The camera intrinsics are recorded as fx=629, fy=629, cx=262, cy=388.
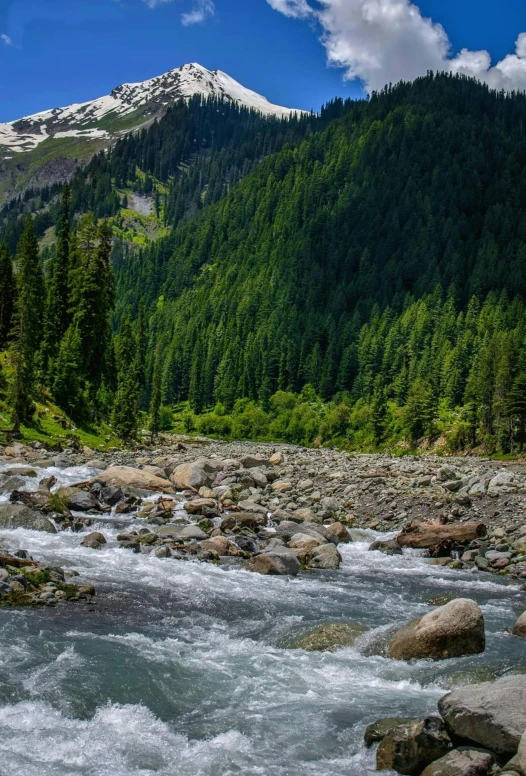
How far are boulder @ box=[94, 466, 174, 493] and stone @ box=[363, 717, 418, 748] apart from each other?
88.4ft

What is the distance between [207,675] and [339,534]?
16684mm

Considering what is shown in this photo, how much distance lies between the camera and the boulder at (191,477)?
135 feet

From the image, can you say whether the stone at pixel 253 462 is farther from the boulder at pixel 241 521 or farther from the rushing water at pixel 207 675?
the rushing water at pixel 207 675

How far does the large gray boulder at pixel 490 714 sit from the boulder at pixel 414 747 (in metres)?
0.29

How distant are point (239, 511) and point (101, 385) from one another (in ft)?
144

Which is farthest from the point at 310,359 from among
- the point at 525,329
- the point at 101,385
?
the point at 101,385

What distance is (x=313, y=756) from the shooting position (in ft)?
37.4

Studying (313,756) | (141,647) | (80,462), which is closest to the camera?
(313,756)

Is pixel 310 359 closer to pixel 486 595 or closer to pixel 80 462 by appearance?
pixel 80 462

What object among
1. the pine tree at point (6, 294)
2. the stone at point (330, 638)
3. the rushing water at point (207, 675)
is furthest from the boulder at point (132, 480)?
the pine tree at point (6, 294)

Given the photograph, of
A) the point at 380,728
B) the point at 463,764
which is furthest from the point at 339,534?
the point at 463,764

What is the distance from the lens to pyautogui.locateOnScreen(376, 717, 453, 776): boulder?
34.6 ft

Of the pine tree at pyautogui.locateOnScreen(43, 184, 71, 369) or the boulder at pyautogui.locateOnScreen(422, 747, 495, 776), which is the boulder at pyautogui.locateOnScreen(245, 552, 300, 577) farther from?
the pine tree at pyautogui.locateOnScreen(43, 184, 71, 369)

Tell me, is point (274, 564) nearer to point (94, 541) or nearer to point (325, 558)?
point (325, 558)
